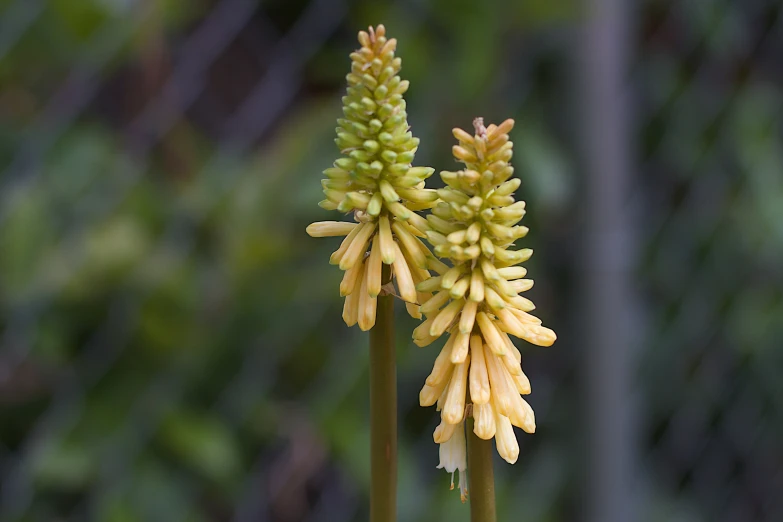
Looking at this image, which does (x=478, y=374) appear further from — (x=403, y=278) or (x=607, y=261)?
(x=607, y=261)

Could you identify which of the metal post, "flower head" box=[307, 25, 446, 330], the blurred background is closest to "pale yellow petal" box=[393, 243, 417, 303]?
"flower head" box=[307, 25, 446, 330]

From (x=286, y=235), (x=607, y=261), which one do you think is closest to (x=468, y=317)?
(x=286, y=235)

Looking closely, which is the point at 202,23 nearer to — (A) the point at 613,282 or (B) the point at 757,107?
(A) the point at 613,282

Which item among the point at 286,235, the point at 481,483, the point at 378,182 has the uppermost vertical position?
the point at 286,235

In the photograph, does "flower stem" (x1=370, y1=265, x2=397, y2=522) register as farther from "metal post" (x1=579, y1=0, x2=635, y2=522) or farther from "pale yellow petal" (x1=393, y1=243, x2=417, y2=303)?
"metal post" (x1=579, y1=0, x2=635, y2=522)

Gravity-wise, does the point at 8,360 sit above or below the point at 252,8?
below

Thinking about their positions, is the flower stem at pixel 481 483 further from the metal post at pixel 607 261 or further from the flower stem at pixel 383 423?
the metal post at pixel 607 261

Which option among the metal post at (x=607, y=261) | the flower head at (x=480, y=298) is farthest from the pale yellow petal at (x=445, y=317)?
the metal post at (x=607, y=261)

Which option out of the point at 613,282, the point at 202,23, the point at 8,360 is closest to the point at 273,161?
the point at 202,23
